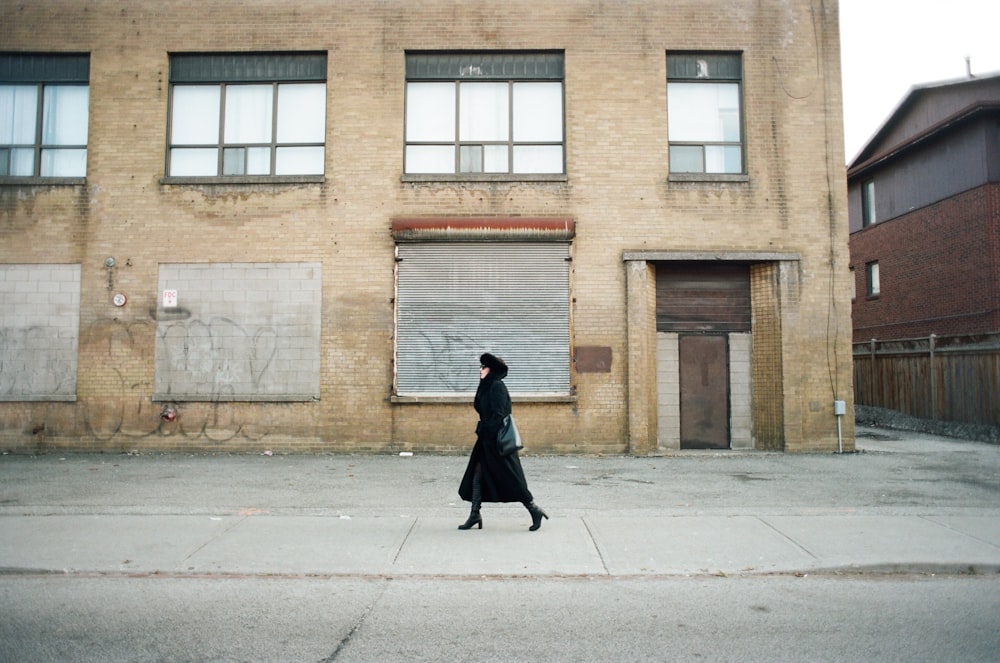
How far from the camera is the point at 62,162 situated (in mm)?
13625

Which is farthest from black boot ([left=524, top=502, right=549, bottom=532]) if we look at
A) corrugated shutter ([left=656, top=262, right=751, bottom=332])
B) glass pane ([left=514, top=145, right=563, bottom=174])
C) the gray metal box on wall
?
glass pane ([left=514, top=145, right=563, bottom=174])

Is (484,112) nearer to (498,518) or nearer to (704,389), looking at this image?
(704,389)

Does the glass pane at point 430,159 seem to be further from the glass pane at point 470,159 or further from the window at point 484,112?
the glass pane at point 470,159

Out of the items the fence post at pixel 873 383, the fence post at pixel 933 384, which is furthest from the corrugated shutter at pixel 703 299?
the fence post at pixel 873 383

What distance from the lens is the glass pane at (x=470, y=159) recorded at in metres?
13.5

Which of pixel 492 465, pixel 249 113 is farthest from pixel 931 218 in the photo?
pixel 492 465

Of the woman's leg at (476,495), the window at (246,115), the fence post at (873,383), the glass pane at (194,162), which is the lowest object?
the woman's leg at (476,495)

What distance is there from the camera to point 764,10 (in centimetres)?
1353

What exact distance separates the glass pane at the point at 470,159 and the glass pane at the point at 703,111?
11.9 feet

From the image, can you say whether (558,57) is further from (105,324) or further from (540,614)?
(540,614)

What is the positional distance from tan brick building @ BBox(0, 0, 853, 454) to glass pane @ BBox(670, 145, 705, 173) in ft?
0.14

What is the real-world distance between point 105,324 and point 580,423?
29.0 ft

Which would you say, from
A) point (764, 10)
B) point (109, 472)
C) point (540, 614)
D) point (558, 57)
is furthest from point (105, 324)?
point (764, 10)

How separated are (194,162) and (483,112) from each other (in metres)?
5.53
